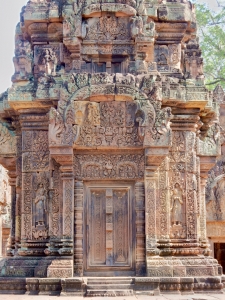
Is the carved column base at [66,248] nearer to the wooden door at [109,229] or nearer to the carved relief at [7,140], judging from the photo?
the wooden door at [109,229]

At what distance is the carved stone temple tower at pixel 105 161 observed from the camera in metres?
9.41

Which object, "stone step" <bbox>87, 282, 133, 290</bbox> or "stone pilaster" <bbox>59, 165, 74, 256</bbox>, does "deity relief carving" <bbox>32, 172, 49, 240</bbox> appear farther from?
"stone step" <bbox>87, 282, 133, 290</bbox>

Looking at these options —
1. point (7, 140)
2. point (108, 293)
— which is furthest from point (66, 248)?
point (7, 140)

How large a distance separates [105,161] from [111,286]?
2.04 m

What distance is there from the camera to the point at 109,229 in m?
9.69

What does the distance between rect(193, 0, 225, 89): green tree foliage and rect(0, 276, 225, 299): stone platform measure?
1684 cm

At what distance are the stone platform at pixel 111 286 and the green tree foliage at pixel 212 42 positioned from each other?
1684cm

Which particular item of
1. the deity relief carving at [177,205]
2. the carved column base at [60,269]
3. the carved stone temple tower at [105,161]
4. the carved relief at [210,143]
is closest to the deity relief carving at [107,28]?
the carved stone temple tower at [105,161]

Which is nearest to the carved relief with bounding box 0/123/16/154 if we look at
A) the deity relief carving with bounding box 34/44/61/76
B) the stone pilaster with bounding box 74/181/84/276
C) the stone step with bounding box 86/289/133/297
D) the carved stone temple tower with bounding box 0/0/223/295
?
the carved stone temple tower with bounding box 0/0/223/295

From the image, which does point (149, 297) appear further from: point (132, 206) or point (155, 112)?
point (155, 112)

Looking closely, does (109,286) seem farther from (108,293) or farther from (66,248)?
(66,248)

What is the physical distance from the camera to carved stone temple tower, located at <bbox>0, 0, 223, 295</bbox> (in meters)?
9.41

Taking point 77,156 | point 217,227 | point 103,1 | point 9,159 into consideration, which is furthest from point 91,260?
point 217,227

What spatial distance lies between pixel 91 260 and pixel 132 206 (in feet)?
3.61
